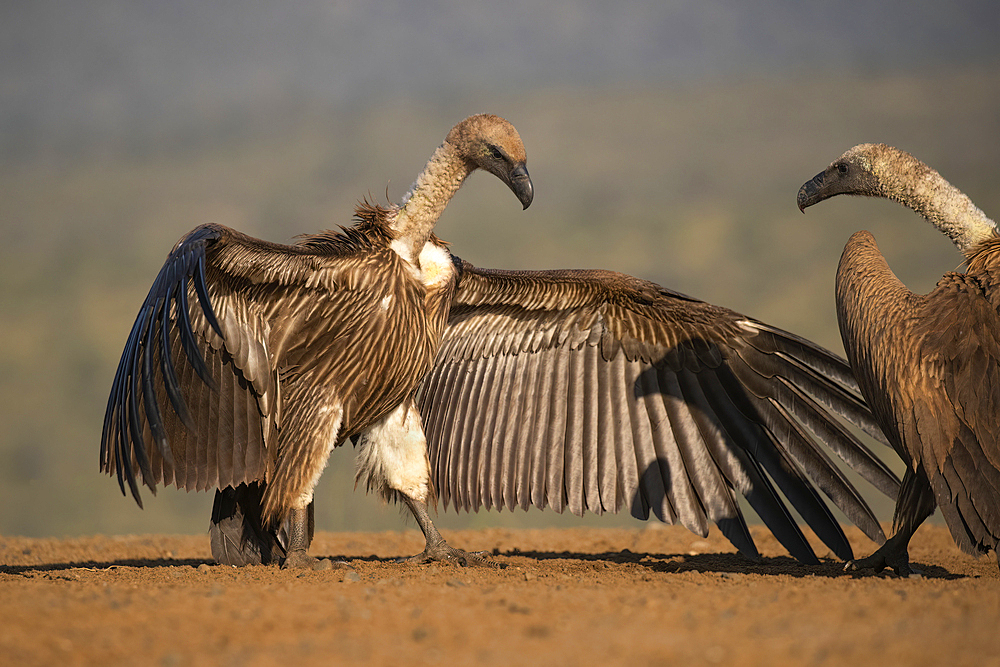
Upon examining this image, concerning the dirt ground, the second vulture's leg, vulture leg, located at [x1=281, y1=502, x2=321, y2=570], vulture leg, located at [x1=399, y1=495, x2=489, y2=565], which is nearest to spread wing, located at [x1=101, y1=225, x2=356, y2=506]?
vulture leg, located at [x1=281, y1=502, x2=321, y2=570]

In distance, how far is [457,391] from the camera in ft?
23.1

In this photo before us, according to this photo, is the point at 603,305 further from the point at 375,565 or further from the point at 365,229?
the point at 375,565

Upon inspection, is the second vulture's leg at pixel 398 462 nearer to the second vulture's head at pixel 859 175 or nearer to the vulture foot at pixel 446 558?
the vulture foot at pixel 446 558

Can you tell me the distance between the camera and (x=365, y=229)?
5.91 m

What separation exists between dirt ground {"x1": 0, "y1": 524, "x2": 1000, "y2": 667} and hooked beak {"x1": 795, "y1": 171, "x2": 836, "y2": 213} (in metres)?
2.62

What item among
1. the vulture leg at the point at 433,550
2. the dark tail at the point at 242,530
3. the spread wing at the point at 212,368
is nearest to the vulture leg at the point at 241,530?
the dark tail at the point at 242,530

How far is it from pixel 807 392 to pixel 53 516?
74.0 feet

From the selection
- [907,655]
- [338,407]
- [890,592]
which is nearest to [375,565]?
[338,407]

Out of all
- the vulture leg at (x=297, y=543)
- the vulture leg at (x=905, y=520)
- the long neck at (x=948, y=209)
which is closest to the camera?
the vulture leg at (x=905, y=520)

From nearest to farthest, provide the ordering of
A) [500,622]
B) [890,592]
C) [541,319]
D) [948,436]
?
[500,622], [890,592], [948,436], [541,319]

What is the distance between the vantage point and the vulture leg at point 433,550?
6.01 m

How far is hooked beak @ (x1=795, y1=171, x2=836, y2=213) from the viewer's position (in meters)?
6.39

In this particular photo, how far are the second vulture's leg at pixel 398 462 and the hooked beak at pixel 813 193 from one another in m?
3.20

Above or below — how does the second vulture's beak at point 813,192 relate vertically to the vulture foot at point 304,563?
above
